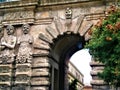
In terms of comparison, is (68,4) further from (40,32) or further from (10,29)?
(10,29)

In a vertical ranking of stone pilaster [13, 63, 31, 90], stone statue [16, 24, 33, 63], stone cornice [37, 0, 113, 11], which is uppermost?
stone cornice [37, 0, 113, 11]

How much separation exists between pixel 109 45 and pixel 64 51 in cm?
755

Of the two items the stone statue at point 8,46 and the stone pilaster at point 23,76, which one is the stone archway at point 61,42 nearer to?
the stone pilaster at point 23,76

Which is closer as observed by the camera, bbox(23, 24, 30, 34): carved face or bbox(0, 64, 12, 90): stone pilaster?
bbox(0, 64, 12, 90): stone pilaster

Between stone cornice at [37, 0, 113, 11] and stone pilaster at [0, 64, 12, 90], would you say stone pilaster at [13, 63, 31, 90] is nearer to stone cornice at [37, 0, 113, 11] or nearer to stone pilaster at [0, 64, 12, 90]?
stone pilaster at [0, 64, 12, 90]

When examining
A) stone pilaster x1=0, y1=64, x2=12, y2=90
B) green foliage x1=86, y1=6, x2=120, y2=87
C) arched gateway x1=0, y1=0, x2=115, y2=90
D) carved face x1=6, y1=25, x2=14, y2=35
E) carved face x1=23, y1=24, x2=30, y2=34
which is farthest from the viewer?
carved face x1=6, y1=25, x2=14, y2=35

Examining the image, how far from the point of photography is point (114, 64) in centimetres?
1327

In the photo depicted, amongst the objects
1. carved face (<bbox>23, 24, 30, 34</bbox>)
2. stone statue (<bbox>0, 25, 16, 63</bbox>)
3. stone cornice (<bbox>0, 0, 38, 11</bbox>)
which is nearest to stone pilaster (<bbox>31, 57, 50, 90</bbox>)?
stone statue (<bbox>0, 25, 16, 63</bbox>)

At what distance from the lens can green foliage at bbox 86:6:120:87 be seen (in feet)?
43.0

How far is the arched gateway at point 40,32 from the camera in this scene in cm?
1742

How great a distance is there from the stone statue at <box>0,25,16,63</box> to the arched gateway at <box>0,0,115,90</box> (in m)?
0.12

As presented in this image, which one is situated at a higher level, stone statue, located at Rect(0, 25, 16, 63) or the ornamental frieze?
the ornamental frieze

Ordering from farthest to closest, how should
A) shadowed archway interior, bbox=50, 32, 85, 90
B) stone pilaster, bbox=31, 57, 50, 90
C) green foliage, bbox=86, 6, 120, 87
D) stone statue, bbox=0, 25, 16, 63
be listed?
shadowed archway interior, bbox=50, 32, 85, 90 < stone statue, bbox=0, 25, 16, 63 < stone pilaster, bbox=31, 57, 50, 90 < green foliage, bbox=86, 6, 120, 87

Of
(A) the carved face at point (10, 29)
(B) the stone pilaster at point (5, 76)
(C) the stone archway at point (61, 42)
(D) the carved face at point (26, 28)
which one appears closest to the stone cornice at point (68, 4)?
(C) the stone archway at point (61, 42)
